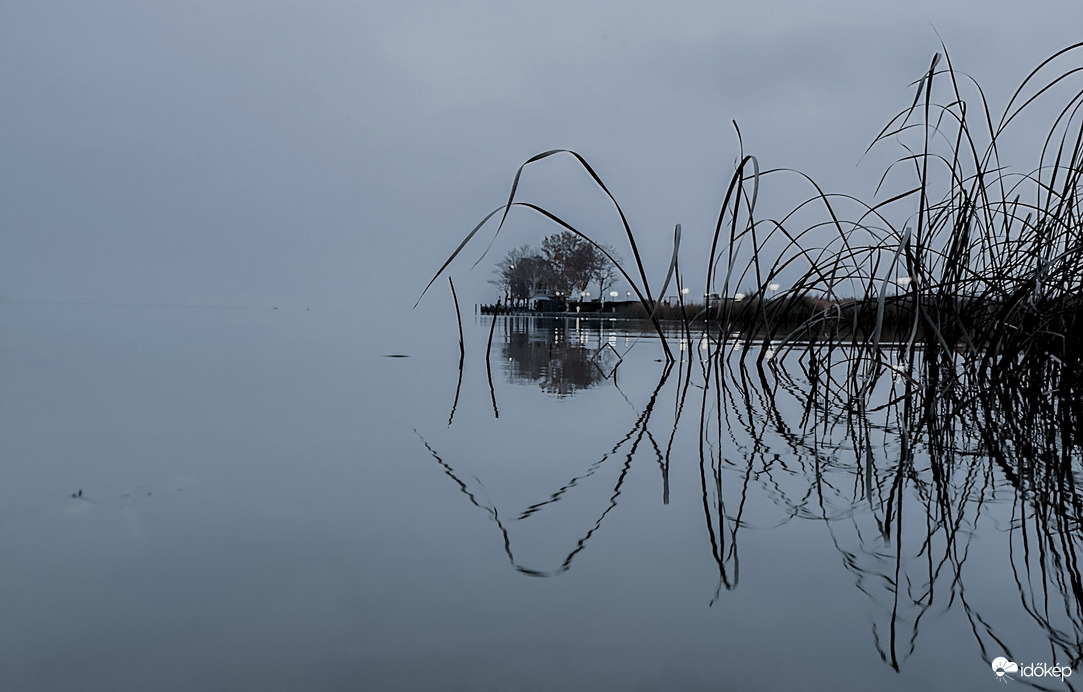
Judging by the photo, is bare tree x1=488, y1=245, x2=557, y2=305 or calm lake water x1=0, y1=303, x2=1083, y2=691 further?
bare tree x1=488, y1=245, x2=557, y2=305

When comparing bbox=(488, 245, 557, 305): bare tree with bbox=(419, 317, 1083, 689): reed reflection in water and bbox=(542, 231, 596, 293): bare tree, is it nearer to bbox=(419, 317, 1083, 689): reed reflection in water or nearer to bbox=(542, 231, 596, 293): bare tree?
bbox=(542, 231, 596, 293): bare tree

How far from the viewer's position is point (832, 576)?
1.36ft

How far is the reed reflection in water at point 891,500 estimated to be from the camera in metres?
0.37

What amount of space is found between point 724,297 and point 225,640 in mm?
1418

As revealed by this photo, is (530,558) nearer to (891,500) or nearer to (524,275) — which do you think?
(891,500)

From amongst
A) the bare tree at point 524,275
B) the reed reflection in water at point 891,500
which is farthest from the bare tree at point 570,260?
the reed reflection in water at point 891,500

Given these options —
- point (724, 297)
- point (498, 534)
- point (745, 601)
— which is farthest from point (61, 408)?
point (724, 297)

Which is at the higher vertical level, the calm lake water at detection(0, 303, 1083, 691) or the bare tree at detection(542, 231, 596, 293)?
the bare tree at detection(542, 231, 596, 293)

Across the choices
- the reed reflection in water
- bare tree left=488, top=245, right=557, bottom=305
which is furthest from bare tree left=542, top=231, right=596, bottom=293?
the reed reflection in water

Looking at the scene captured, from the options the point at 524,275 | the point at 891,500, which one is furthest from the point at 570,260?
the point at 891,500

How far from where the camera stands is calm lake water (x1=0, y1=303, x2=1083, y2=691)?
0.32 m

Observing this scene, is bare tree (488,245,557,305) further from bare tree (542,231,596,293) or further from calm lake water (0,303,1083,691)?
calm lake water (0,303,1083,691)

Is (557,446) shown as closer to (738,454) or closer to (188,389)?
(738,454)

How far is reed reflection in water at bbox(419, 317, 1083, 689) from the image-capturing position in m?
0.37
